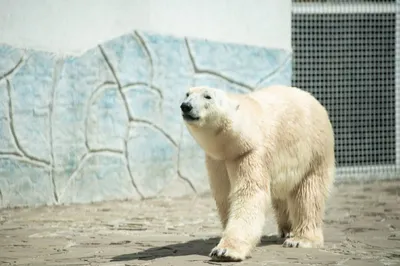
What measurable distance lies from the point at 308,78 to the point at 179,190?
1917 millimetres

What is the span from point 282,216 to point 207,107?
51.6 inches

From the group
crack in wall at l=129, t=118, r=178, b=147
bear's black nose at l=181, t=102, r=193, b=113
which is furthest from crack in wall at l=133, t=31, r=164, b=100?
bear's black nose at l=181, t=102, r=193, b=113

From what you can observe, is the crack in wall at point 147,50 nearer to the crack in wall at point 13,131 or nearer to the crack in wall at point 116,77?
the crack in wall at point 116,77

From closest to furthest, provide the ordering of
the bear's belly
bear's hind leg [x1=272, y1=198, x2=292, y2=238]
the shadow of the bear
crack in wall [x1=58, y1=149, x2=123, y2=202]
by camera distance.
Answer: the shadow of the bear → the bear's belly → bear's hind leg [x1=272, y1=198, x2=292, y2=238] → crack in wall [x1=58, y1=149, x2=123, y2=202]

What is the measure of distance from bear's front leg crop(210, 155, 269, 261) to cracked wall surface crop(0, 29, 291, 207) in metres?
3.03

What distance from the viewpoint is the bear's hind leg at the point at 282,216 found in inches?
248

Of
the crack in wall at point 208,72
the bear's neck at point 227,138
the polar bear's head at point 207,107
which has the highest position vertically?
the crack in wall at point 208,72

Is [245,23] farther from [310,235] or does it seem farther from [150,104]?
[310,235]

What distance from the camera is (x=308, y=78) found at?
9602mm

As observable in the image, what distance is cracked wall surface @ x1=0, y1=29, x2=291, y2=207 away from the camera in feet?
26.4

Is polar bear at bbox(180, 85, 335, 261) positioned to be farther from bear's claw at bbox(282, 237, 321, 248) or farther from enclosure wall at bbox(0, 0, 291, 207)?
enclosure wall at bbox(0, 0, 291, 207)

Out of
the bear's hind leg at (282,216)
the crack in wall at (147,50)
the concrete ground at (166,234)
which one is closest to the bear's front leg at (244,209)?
the concrete ground at (166,234)

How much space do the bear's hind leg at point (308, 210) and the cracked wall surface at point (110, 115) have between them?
9.18ft

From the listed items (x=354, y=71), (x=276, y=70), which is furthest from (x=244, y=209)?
(x=354, y=71)
